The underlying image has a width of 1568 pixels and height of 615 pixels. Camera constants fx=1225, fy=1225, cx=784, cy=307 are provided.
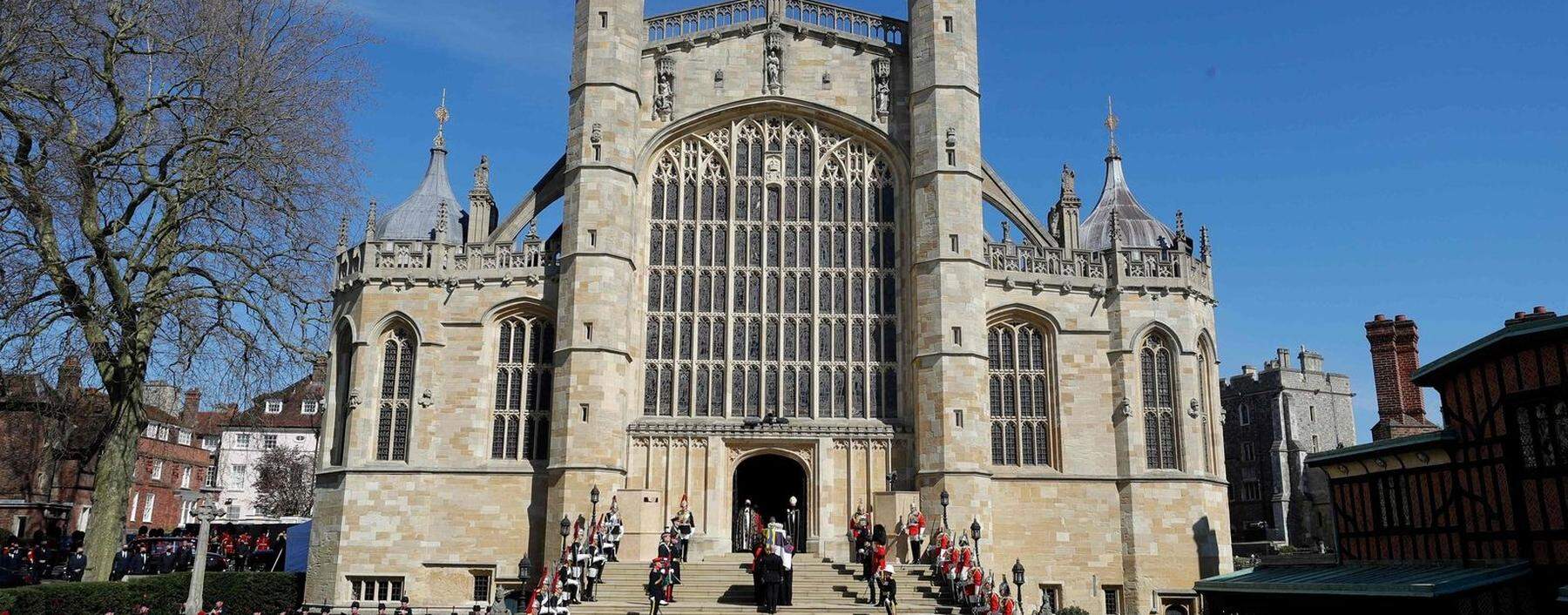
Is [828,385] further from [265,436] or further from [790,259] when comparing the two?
[265,436]

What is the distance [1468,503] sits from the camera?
19000 mm

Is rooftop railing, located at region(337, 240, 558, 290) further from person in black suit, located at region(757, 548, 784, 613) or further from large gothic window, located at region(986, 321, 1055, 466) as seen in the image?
large gothic window, located at region(986, 321, 1055, 466)

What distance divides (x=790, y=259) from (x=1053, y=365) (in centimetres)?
723

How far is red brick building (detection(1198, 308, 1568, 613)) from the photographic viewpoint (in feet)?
56.2

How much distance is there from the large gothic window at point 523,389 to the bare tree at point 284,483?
30737 millimetres

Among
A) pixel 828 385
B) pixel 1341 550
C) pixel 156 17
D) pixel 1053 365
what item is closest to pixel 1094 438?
pixel 1053 365

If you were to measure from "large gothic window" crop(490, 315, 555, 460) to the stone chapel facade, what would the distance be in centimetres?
7

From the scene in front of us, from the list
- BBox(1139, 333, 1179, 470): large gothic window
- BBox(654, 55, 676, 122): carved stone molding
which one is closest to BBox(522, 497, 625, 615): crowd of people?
BBox(654, 55, 676, 122): carved stone molding

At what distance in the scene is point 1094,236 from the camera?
35000mm

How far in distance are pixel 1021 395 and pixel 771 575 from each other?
34.2ft

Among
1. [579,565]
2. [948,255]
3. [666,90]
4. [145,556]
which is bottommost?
[579,565]

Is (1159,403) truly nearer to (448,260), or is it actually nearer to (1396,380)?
(1396,380)

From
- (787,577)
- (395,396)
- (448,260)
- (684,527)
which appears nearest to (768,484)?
(684,527)

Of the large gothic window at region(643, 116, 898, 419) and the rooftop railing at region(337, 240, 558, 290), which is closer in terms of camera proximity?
the large gothic window at region(643, 116, 898, 419)
